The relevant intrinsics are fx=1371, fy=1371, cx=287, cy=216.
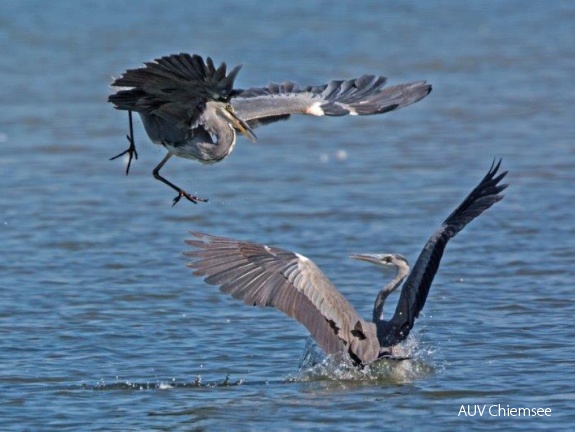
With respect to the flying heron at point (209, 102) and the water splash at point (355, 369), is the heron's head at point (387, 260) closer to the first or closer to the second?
the water splash at point (355, 369)

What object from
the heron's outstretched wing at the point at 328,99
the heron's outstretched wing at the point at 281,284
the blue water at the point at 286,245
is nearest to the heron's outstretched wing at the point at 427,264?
the blue water at the point at 286,245

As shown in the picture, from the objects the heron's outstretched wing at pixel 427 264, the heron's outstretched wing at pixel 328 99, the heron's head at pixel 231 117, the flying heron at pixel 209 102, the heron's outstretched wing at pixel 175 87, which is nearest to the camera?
the heron's outstretched wing at pixel 175 87

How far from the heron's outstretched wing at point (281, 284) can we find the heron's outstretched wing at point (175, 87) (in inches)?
31.3

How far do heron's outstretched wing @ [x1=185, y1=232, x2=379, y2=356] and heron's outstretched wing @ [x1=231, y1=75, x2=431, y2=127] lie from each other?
1.20 meters

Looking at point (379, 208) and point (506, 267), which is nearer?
point (506, 267)

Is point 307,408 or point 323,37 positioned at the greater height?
point 323,37

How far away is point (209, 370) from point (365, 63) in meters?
15.3

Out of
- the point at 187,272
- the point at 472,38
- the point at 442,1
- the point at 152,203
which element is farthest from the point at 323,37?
the point at 187,272

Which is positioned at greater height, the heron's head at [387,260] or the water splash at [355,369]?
the heron's head at [387,260]

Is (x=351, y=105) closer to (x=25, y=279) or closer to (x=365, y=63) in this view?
(x=25, y=279)

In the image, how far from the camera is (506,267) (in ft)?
36.1

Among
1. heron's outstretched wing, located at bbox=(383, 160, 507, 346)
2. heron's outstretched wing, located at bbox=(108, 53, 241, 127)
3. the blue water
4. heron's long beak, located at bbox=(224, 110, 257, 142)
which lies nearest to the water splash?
the blue water

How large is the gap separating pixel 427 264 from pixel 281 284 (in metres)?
0.96

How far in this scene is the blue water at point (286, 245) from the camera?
8008mm
